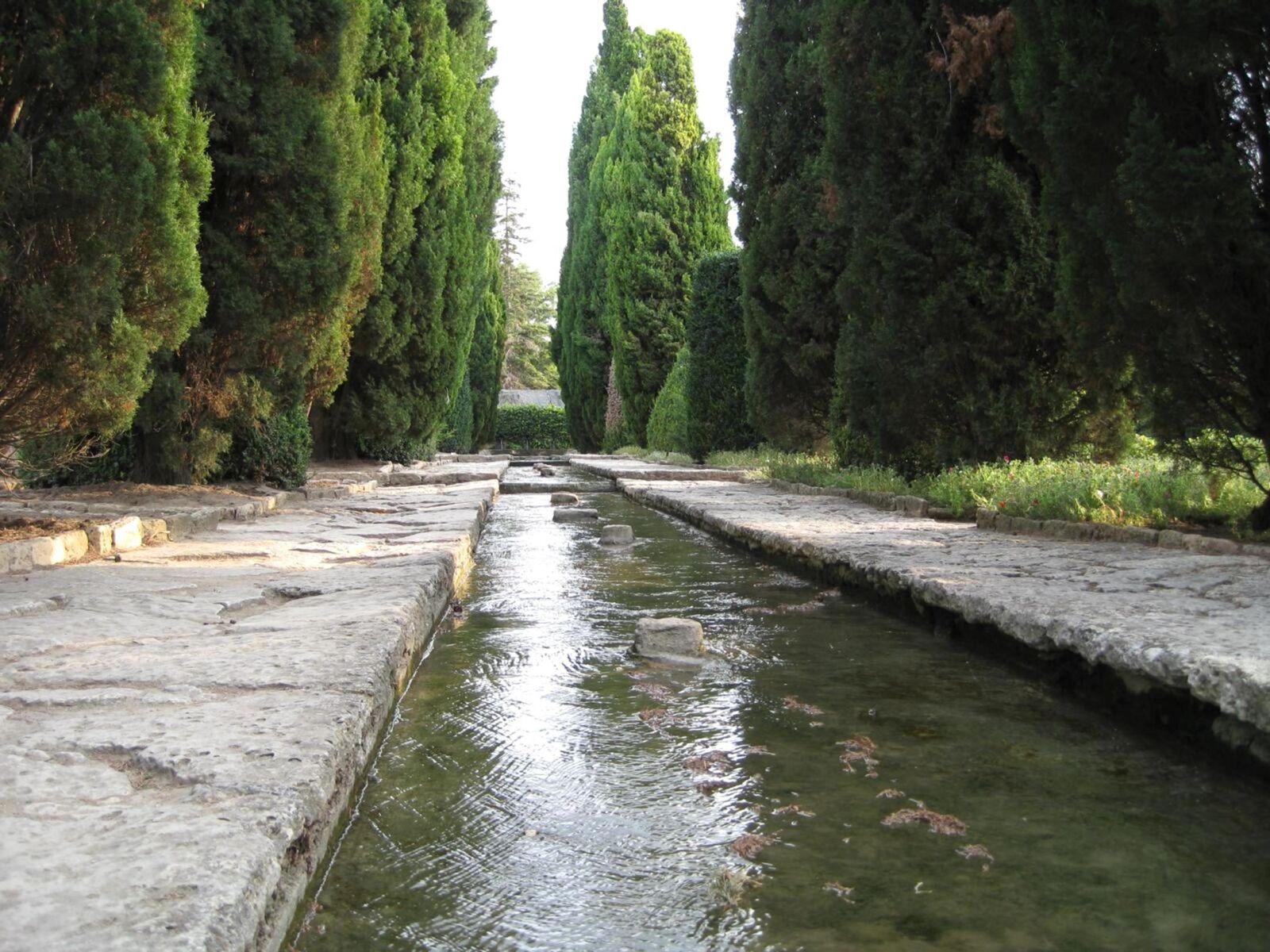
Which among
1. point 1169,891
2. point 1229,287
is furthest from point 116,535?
point 1229,287

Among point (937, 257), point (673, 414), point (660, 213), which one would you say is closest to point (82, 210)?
point (937, 257)

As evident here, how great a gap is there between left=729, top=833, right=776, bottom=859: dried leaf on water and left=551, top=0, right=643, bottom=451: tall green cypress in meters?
27.9

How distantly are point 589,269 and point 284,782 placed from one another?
29336 millimetres

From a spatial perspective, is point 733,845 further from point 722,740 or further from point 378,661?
point 378,661

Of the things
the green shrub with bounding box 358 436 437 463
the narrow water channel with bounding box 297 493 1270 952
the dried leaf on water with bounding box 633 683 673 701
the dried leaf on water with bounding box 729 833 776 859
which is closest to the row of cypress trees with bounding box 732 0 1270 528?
the narrow water channel with bounding box 297 493 1270 952

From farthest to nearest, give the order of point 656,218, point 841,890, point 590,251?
point 590,251
point 656,218
point 841,890

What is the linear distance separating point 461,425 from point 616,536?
19.4 metres

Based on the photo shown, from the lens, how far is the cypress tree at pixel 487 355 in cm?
2830

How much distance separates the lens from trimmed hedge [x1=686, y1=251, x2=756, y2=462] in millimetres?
17141

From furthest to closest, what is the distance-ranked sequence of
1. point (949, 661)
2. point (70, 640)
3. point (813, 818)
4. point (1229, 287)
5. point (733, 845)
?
point (1229, 287)
point (949, 661)
point (70, 640)
point (813, 818)
point (733, 845)

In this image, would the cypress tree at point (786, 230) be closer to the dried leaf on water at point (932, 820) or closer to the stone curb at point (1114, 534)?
the stone curb at point (1114, 534)

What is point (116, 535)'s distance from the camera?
17.3 ft

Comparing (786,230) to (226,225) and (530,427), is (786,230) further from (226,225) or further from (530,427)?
(530,427)

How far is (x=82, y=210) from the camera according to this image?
4.96 metres
